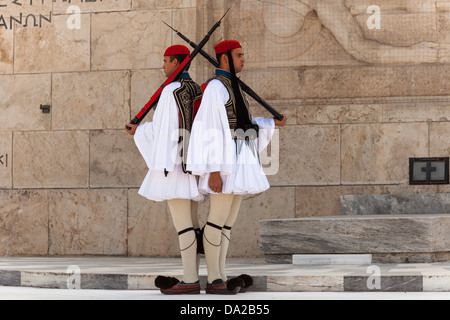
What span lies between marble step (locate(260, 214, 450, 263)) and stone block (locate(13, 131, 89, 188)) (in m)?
3.24

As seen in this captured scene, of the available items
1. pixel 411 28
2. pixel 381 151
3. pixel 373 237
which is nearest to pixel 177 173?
pixel 373 237

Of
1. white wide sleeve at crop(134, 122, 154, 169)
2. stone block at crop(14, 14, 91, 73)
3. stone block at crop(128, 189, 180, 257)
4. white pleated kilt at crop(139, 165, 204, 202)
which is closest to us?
white pleated kilt at crop(139, 165, 204, 202)

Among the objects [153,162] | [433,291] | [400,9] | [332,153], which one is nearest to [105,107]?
[332,153]

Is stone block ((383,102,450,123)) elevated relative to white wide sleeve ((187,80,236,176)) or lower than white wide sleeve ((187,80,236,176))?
elevated

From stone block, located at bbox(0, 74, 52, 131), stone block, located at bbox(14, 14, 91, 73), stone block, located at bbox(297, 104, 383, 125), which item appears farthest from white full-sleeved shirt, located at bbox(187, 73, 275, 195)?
stone block, located at bbox(0, 74, 52, 131)

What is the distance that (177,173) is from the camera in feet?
24.3

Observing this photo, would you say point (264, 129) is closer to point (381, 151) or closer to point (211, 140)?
point (211, 140)

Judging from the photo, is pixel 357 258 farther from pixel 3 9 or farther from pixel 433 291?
pixel 3 9

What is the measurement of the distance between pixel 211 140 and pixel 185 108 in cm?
39

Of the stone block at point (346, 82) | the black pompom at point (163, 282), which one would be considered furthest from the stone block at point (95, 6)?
the black pompom at point (163, 282)

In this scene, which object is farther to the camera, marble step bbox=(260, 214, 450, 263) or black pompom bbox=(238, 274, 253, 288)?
marble step bbox=(260, 214, 450, 263)

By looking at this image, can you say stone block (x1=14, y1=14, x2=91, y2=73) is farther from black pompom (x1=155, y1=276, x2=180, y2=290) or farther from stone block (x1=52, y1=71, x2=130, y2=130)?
black pompom (x1=155, y1=276, x2=180, y2=290)

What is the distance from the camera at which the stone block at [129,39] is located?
11.6m

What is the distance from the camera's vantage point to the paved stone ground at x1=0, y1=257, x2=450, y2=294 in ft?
24.7
